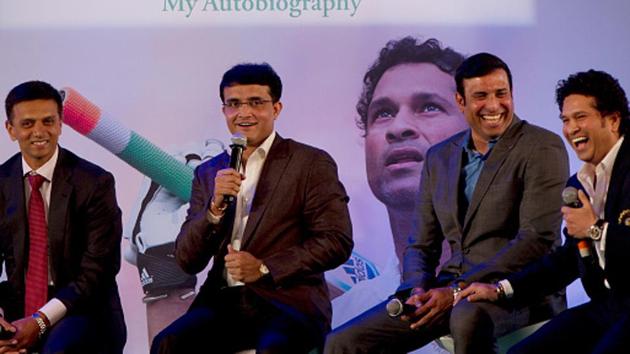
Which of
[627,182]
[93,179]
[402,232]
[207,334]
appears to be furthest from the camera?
[402,232]

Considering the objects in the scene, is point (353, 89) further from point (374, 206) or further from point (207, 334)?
point (207, 334)

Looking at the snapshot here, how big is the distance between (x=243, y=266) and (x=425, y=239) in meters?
0.77

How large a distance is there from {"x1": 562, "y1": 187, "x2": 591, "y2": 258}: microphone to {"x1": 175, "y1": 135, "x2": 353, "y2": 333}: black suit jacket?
88cm

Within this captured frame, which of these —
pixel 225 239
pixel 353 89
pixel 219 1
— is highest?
pixel 219 1

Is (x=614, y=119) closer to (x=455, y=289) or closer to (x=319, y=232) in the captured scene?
(x=455, y=289)

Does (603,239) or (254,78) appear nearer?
(603,239)

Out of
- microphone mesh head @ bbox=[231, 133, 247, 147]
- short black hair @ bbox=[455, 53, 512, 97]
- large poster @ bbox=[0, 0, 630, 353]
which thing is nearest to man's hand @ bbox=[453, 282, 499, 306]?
short black hair @ bbox=[455, 53, 512, 97]

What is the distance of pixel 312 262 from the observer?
3859 millimetres

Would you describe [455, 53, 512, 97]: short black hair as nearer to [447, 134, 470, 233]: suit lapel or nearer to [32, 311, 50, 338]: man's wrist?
[447, 134, 470, 233]: suit lapel

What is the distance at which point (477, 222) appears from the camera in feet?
12.7

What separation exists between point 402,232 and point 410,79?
730mm

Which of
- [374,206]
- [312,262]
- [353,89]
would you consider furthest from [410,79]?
[312,262]

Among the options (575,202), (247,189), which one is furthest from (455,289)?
(247,189)

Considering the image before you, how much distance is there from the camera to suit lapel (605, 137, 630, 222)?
11.4 ft
